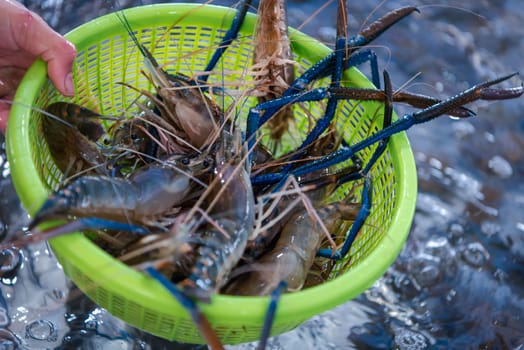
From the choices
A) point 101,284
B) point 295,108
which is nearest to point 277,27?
point 295,108

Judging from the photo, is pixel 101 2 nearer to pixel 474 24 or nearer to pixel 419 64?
pixel 419 64

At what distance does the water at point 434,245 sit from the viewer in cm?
130

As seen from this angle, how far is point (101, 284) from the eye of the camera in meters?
0.82

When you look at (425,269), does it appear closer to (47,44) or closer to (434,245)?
(434,245)

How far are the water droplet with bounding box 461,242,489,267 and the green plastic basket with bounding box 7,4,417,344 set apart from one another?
44 centimetres

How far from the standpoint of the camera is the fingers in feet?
3.33

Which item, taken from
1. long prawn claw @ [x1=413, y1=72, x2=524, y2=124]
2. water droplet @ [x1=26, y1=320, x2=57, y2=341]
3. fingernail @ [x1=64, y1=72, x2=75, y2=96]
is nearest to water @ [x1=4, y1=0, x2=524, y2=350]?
water droplet @ [x1=26, y1=320, x2=57, y2=341]

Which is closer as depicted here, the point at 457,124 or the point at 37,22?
the point at 37,22

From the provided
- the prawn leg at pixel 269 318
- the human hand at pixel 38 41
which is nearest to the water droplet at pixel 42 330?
the human hand at pixel 38 41

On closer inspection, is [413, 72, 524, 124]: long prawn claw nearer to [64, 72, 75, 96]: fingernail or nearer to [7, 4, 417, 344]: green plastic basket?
[7, 4, 417, 344]: green plastic basket

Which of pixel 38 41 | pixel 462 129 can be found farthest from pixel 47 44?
pixel 462 129

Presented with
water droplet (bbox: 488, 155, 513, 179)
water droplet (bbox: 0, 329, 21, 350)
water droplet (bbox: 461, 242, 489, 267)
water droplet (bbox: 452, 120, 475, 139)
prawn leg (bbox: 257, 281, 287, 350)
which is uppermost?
prawn leg (bbox: 257, 281, 287, 350)

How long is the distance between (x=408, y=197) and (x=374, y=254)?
148 mm

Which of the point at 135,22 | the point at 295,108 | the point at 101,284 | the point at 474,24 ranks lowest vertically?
the point at 474,24
